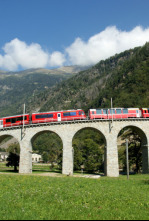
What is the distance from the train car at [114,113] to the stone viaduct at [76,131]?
1.08 m

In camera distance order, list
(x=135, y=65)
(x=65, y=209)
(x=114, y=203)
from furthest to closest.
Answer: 1. (x=135, y=65)
2. (x=114, y=203)
3. (x=65, y=209)

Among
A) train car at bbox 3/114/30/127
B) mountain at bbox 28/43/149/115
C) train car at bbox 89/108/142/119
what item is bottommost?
train car at bbox 3/114/30/127

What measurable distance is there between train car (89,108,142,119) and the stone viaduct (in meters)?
1.08

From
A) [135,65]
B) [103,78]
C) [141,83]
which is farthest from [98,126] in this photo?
[103,78]

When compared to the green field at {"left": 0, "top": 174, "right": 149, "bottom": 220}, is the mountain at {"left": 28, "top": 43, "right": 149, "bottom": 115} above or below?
above

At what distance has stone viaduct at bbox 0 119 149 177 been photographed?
38625mm

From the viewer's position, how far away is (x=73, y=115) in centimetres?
4078

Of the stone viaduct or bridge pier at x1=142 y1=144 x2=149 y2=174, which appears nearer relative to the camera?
the stone viaduct

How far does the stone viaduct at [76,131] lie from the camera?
127 ft

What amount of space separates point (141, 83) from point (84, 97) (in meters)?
69.0

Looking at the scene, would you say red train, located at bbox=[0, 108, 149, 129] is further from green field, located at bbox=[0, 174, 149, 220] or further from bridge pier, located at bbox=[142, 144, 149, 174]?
green field, located at bbox=[0, 174, 149, 220]

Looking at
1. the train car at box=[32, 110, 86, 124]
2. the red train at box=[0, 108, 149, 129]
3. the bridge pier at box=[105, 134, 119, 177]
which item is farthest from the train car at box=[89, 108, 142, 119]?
the bridge pier at box=[105, 134, 119, 177]

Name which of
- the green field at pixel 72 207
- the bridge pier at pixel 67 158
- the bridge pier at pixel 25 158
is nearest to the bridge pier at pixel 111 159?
the bridge pier at pixel 67 158

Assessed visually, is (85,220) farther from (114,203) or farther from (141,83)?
(141,83)
